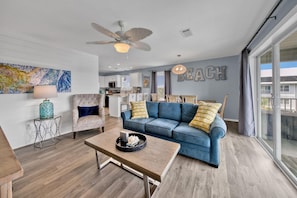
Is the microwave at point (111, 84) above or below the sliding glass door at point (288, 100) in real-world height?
above

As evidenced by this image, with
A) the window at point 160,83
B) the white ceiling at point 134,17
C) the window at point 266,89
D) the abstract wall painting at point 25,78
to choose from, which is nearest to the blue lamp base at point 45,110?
the abstract wall painting at point 25,78

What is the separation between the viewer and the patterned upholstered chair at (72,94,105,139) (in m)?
3.07

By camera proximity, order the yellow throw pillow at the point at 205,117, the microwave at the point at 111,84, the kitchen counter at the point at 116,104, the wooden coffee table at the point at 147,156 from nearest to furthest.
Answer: the wooden coffee table at the point at 147,156 → the yellow throw pillow at the point at 205,117 → the kitchen counter at the point at 116,104 → the microwave at the point at 111,84

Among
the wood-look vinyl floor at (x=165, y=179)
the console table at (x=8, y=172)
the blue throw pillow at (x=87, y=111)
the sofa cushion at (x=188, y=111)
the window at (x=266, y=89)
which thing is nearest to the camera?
the console table at (x=8, y=172)

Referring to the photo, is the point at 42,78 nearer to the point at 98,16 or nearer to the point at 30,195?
the point at 98,16

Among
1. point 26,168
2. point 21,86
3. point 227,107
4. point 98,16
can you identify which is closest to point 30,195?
point 26,168

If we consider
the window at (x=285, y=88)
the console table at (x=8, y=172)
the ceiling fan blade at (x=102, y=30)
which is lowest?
the console table at (x=8, y=172)

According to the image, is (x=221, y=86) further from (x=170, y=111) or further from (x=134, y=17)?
(x=134, y=17)

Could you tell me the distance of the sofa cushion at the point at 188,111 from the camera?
2678 mm

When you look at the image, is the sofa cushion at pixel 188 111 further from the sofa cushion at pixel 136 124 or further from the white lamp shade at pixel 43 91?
the white lamp shade at pixel 43 91

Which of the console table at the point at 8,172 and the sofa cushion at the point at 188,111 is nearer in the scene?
the console table at the point at 8,172

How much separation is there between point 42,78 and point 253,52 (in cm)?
501

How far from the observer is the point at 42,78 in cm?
301

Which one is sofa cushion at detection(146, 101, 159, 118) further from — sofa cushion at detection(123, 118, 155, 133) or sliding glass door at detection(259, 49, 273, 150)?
sliding glass door at detection(259, 49, 273, 150)
